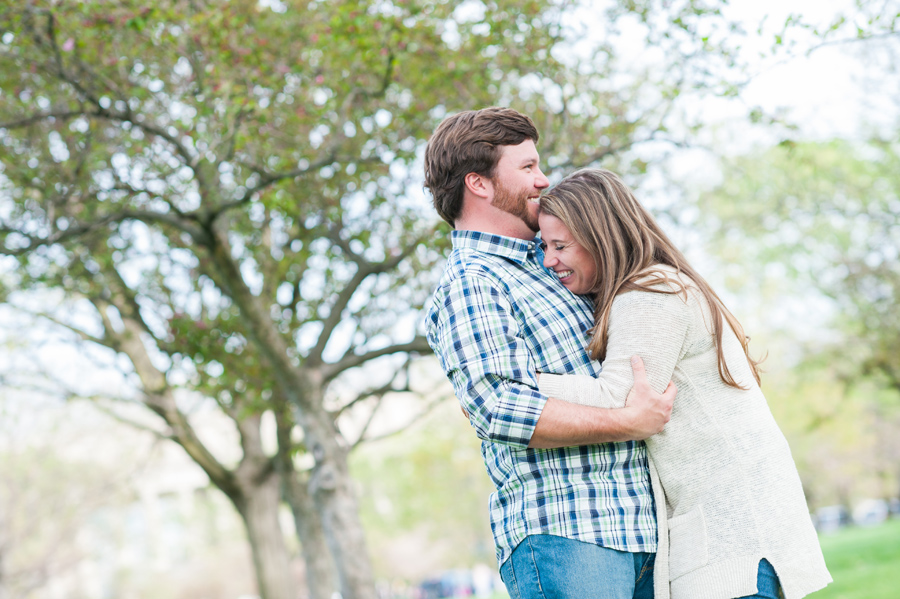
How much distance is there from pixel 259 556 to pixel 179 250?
4870 millimetres

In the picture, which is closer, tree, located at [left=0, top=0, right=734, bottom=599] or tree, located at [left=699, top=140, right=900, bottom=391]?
tree, located at [left=0, top=0, right=734, bottom=599]

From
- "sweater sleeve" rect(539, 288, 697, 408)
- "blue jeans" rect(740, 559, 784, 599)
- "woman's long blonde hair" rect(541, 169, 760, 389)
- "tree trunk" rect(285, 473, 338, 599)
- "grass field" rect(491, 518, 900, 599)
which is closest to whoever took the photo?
"blue jeans" rect(740, 559, 784, 599)

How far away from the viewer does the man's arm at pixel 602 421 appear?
232cm

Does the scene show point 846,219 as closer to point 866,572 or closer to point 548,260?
point 866,572

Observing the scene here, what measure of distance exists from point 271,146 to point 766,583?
6.80 meters

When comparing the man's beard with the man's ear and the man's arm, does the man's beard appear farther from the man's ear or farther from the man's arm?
the man's arm

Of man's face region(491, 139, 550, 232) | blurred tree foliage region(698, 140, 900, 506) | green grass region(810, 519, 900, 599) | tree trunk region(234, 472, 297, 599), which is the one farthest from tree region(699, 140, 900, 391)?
man's face region(491, 139, 550, 232)

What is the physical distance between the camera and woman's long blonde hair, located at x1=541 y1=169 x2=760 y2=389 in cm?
256

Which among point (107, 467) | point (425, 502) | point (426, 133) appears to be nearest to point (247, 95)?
point (426, 133)

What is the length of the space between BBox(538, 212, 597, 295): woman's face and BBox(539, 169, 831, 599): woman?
91 millimetres

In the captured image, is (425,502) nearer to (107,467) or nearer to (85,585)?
(107,467)

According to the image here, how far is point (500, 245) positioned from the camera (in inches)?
113

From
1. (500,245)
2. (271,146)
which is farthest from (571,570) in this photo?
(271,146)

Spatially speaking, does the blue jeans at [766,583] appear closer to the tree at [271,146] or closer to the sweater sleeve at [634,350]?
→ the sweater sleeve at [634,350]
